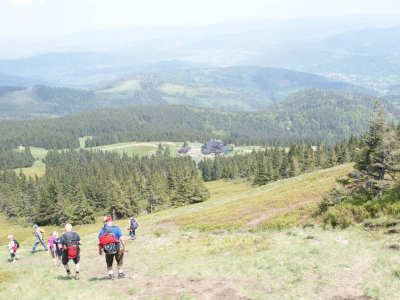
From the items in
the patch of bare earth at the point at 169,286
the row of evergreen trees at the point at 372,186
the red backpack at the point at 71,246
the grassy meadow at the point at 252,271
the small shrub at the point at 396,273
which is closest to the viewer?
the small shrub at the point at 396,273

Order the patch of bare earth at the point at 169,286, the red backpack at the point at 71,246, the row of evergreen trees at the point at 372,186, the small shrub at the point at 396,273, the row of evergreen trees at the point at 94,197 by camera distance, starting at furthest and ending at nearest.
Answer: the row of evergreen trees at the point at 94,197 < the row of evergreen trees at the point at 372,186 < the red backpack at the point at 71,246 < the patch of bare earth at the point at 169,286 < the small shrub at the point at 396,273

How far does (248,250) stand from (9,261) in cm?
2321

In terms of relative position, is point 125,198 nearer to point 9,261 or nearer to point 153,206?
point 153,206

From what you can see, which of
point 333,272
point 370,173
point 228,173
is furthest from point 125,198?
point 333,272

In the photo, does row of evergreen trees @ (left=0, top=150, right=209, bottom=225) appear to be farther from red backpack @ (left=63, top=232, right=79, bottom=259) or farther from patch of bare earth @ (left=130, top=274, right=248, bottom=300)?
patch of bare earth @ (left=130, top=274, right=248, bottom=300)

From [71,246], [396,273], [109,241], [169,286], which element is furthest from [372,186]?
[71,246]

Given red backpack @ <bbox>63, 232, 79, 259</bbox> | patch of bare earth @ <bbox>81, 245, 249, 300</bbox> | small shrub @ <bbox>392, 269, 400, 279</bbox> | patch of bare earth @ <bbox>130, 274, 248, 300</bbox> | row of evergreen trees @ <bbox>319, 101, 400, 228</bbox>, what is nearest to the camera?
small shrub @ <bbox>392, 269, 400, 279</bbox>

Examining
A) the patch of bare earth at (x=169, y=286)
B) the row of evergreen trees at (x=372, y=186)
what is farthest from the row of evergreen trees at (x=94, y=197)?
the patch of bare earth at (x=169, y=286)

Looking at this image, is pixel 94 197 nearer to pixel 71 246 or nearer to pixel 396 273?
pixel 71 246

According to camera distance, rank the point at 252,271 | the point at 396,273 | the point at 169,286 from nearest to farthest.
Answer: the point at 396,273 → the point at 169,286 → the point at 252,271

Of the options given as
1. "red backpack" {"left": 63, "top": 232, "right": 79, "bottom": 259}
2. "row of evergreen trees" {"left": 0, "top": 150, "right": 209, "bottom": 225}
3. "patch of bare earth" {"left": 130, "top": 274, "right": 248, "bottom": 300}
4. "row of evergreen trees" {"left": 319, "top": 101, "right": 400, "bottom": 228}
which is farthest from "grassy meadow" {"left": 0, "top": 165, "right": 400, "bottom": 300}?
"row of evergreen trees" {"left": 0, "top": 150, "right": 209, "bottom": 225}

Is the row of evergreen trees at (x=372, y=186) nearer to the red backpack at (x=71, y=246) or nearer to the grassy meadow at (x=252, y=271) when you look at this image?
the grassy meadow at (x=252, y=271)

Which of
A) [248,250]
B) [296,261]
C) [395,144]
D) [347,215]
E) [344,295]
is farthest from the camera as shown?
[395,144]

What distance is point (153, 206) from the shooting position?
10438cm
